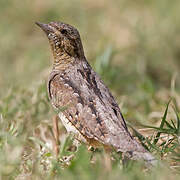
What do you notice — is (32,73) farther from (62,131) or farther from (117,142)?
(117,142)

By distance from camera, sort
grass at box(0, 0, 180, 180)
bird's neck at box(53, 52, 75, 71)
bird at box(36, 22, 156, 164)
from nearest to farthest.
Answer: grass at box(0, 0, 180, 180) → bird at box(36, 22, 156, 164) → bird's neck at box(53, 52, 75, 71)

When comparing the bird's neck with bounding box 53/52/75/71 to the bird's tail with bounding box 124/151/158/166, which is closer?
the bird's tail with bounding box 124/151/158/166

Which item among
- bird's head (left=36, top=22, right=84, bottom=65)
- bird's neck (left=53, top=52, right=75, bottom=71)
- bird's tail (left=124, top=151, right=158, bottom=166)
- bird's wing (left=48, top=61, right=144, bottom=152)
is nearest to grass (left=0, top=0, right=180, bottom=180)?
bird's tail (left=124, top=151, right=158, bottom=166)

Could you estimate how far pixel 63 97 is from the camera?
14.7ft

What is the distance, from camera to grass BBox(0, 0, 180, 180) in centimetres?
362

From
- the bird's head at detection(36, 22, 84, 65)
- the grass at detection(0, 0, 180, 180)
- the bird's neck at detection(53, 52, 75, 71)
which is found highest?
the bird's head at detection(36, 22, 84, 65)

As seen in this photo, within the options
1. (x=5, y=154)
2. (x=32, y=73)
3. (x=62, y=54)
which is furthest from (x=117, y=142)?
(x=32, y=73)

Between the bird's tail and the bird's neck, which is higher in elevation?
the bird's neck

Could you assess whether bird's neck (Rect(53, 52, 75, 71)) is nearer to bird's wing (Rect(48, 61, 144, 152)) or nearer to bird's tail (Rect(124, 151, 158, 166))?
bird's wing (Rect(48, 61, 144, 152))

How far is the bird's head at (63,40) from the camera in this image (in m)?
4.95

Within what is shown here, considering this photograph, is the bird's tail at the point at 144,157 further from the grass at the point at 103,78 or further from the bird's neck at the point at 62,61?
the bird's neck at the point at 62,61

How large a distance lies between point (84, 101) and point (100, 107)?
0.62 ft

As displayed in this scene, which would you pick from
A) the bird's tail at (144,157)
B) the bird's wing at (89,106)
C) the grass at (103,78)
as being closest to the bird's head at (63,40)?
the bird's wing at (89,106)

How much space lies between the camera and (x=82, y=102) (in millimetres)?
4270
